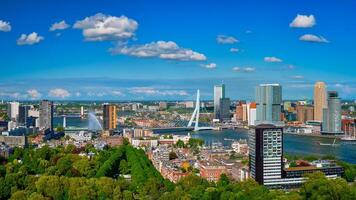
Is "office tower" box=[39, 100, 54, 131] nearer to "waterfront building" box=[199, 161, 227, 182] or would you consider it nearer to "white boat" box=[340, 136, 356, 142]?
"white boat" box=[340, 136, 356, 142]

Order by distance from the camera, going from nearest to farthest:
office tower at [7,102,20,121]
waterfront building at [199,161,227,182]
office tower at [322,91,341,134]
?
waterfront building at [199,161,227,182] < office tower at [322,91,341,134] < office tower at [7,102,20,121]

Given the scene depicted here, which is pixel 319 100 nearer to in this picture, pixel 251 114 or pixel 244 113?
pixel 251 114

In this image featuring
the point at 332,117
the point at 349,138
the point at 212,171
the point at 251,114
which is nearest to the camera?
the point at 212,171

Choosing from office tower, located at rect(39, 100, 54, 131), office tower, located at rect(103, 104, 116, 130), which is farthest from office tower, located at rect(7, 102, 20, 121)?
office tower, located at rect(103, 104, 116, 130)

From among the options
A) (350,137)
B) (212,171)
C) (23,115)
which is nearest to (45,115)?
(23,115)

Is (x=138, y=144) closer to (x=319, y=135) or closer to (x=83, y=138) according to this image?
(x=83, y=138)
